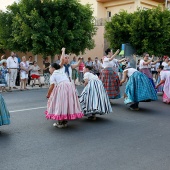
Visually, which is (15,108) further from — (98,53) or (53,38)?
(98,53)

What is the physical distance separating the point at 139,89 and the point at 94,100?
208cm

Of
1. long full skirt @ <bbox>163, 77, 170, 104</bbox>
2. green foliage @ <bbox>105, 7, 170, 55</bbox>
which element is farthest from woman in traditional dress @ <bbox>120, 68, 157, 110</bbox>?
green foliage @ <bbox>105, 7, 170, 55</bbox>

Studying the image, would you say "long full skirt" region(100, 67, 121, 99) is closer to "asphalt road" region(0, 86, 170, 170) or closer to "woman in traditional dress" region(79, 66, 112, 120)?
"asphalt road" region(0, 86, 170, 170)

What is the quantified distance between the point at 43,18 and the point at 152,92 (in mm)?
12273

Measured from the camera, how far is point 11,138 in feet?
20.0

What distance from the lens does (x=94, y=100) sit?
298 inches

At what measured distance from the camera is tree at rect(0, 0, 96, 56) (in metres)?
19.5

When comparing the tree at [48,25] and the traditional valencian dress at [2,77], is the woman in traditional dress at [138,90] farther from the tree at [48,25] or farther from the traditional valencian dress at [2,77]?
the tree at [48,25]

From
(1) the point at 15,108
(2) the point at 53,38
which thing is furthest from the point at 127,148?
(2) the point at 53,38

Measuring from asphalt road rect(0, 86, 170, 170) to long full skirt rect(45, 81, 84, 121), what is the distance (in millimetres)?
327

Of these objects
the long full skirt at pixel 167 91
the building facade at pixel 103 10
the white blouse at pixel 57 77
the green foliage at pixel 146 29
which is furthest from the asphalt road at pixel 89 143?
the building facade at pixel 103 10

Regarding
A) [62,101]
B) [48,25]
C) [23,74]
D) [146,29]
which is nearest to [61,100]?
[62,101]

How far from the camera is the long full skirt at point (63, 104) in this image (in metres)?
6.69

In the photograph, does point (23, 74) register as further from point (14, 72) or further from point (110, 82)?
point (110, 82)
